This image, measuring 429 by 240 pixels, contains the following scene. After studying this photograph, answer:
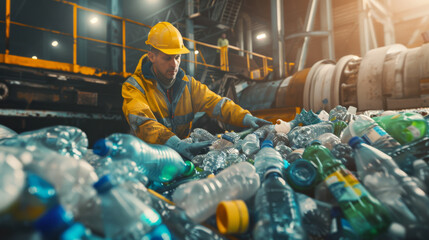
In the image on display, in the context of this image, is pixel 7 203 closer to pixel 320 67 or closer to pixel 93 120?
pixel 93 120

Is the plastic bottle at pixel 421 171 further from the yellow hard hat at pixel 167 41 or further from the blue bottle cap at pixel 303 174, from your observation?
the yellow hard hat at pixel 167 41

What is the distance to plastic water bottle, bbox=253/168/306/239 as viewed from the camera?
44.0 inches

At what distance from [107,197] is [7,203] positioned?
0.36 m

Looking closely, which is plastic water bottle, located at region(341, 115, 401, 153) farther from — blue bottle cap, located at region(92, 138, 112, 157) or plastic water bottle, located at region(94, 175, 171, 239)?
blue bottle cap, located at region(92, 138, 112, 157)

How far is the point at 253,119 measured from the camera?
335 cm

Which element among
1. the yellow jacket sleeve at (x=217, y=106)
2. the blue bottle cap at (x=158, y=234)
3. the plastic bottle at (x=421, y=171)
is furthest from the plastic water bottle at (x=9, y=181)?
the yellow jacket sleeve at (x=217, y=106)

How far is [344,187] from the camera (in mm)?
1259

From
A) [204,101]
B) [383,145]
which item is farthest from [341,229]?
[204,101]

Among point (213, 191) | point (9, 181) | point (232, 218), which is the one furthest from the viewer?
point (213, 191)

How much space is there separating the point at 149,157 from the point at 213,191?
559 millimetres

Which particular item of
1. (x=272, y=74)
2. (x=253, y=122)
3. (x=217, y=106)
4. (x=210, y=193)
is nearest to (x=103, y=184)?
(x=210, y=193)

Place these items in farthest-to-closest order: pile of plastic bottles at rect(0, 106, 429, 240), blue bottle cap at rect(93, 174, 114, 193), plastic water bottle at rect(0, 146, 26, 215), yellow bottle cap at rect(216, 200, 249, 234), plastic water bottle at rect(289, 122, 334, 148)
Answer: plastic water bottle at rect(289, 122, 334, 148) < yellow bottle cap at rect(216, 200, 249, 234) < blue bottle cap at rect(93, 174, 114, 193) < pile of plastic bottles at rect(0, 106, 429, 240) < plastic water bottle at rect(0, 146, 26, 215)

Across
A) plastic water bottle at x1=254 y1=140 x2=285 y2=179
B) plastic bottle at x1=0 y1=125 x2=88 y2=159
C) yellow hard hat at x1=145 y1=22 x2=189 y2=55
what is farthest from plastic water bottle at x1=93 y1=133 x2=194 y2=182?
yellow hard hat at x1=145 y1=22 x2=189 y2=55

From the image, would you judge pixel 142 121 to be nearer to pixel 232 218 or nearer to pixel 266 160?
pixel 266 160
